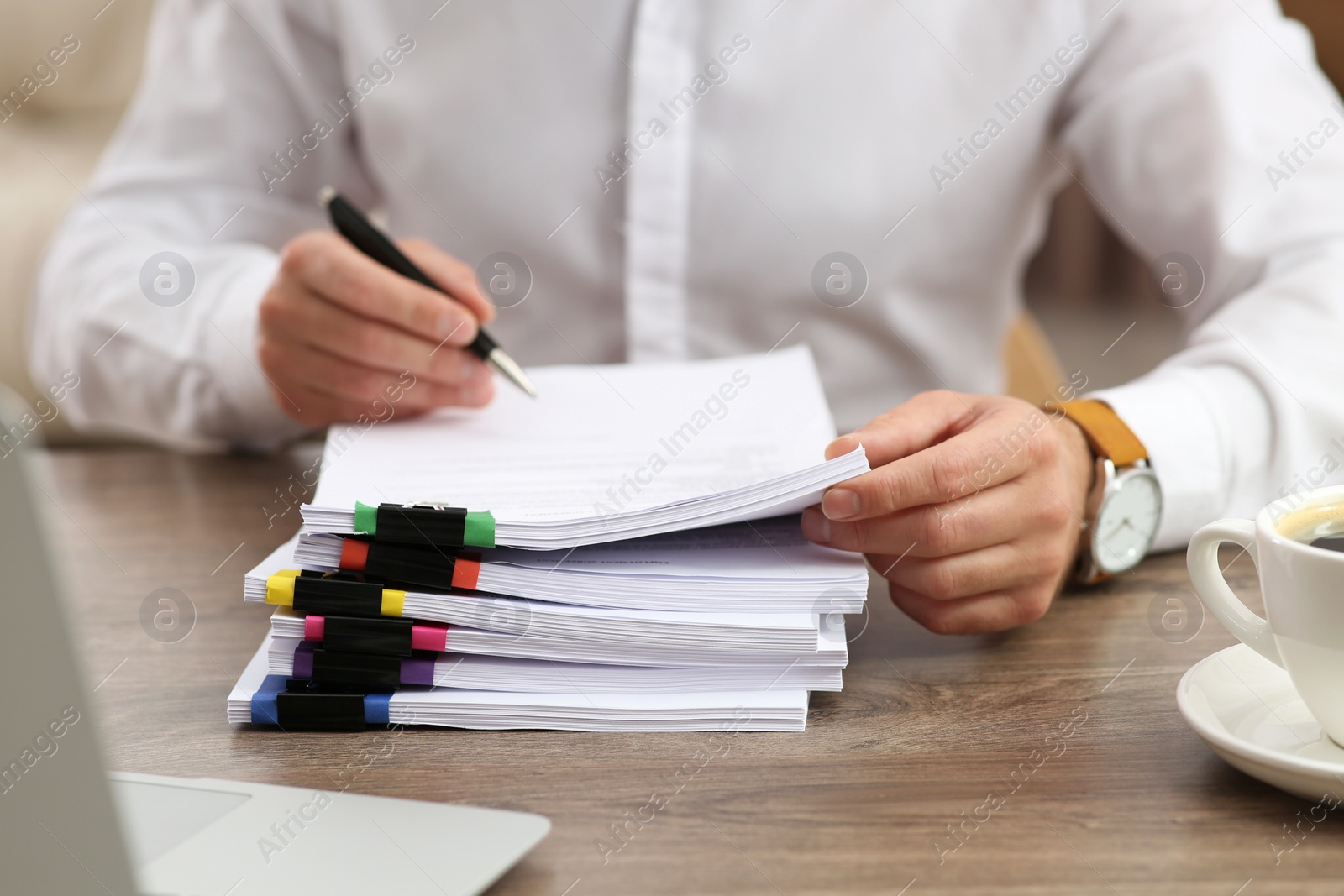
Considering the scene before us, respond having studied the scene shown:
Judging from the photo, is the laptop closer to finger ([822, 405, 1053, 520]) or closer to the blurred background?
finger ([822, 405, 1053, 520])

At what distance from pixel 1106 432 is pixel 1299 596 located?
12.0 inches

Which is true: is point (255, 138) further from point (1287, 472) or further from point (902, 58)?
point (1287, 472)

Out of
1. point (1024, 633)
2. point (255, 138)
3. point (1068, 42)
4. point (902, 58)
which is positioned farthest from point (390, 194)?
point (1024, 633)

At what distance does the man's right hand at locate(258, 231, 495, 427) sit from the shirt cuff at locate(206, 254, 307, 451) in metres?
0.15

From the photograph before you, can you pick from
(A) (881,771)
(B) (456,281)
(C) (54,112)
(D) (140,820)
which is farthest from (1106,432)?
(C) (54,112)

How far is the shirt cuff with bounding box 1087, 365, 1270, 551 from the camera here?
77 centimetres

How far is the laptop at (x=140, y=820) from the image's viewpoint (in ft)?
0.94

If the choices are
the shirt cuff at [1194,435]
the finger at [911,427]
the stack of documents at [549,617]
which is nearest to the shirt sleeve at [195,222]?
the stack of documents at [549,617]

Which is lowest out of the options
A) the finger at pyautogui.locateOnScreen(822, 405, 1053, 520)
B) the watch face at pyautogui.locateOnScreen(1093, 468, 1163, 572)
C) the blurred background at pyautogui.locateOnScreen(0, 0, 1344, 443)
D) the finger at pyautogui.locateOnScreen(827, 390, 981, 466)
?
the watch face at pyautogui.locateOnScreen(1093, 468, 1163, 572)

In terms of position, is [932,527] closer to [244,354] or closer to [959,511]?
[959,511]

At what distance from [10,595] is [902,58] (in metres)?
1.05

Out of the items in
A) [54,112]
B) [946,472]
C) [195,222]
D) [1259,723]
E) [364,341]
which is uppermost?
[54,112]

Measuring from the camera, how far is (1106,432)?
765 mm

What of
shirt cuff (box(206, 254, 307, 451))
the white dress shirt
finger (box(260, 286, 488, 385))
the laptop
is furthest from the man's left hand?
shirt cuff (box(206, 254, 307, 451))
